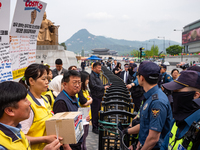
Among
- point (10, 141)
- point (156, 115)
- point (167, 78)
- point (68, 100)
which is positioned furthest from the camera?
point (167, 78)

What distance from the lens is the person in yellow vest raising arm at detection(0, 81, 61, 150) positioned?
1.55 meters

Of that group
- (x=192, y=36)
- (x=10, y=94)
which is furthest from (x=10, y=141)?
(x=192, y=36)

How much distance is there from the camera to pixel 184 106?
190 cm

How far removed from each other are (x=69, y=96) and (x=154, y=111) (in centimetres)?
118

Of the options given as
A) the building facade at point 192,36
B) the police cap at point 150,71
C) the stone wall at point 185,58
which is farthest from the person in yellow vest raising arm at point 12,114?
the building facade at point 192,36

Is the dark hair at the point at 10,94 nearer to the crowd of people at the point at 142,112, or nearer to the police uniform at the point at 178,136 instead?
the crowd of people at the point at 142,112

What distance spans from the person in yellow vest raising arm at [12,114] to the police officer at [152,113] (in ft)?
4.44

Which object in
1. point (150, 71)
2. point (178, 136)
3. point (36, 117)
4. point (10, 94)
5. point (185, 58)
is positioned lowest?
point (178, 136)

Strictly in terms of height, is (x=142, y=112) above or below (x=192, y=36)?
below

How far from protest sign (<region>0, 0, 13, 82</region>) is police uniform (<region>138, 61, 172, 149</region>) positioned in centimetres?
191

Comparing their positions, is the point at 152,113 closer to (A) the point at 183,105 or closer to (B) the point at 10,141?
(A) the point at 183,105

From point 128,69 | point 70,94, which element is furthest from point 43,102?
point 128,69

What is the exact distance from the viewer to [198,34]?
3270 inches

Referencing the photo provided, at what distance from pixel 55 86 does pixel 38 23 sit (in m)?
1.25
